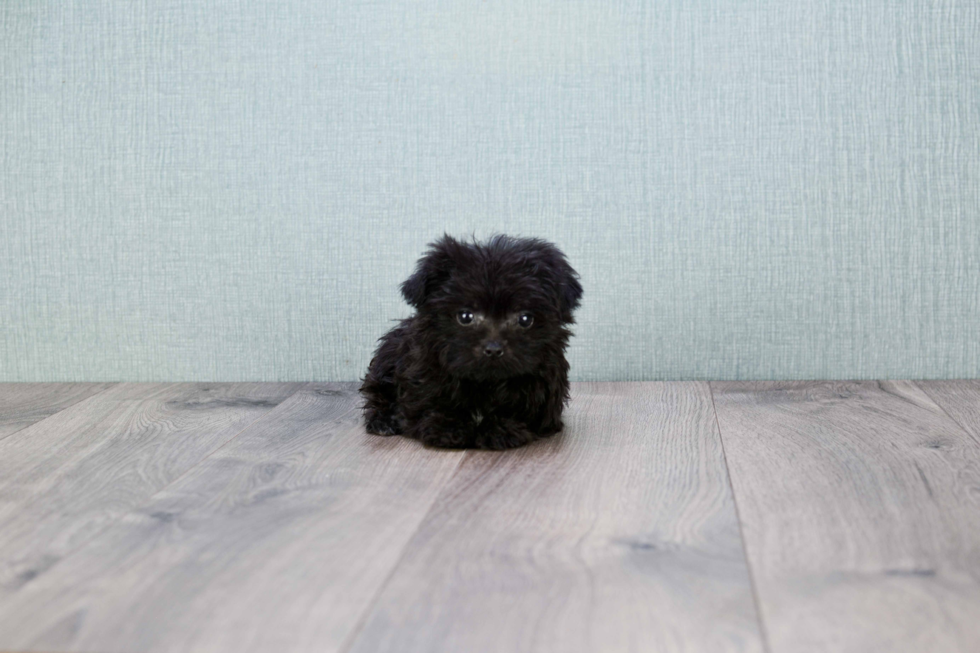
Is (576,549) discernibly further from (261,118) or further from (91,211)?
(91,211)

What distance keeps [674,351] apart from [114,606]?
169cm

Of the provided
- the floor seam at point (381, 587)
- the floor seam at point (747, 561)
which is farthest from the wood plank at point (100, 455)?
the floor seam at point (747, 561)

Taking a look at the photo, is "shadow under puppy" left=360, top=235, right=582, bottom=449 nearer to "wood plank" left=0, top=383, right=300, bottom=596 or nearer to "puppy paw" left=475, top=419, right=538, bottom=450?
"puppy paw" left=475, top=419, right=538, bottom=450

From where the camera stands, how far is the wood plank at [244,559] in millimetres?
1002

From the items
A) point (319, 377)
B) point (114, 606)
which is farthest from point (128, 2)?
point (114, 606)

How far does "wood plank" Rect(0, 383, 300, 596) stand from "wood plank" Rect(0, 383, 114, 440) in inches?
1.7

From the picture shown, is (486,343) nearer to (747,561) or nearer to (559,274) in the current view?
(559,274)

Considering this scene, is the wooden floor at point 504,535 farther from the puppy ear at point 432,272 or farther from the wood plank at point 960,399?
the puppy ear at point 432,272

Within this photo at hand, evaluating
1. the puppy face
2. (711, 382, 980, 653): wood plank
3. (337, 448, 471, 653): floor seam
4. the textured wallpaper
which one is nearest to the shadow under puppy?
the puppy face

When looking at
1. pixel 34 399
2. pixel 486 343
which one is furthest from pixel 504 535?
pixel 34 399

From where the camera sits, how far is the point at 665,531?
1277 millimetres

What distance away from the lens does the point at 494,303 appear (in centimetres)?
169

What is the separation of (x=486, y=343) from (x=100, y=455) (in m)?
0.77

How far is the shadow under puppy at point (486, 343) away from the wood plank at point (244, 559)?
0.09 m
